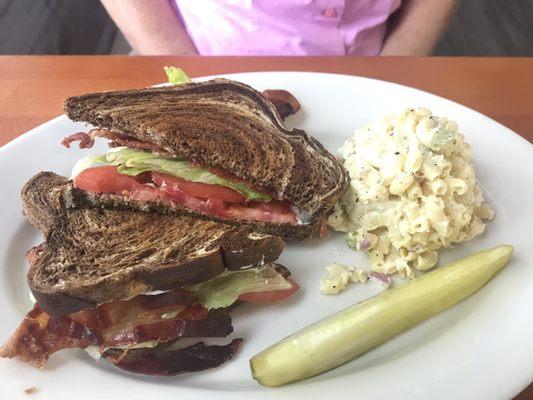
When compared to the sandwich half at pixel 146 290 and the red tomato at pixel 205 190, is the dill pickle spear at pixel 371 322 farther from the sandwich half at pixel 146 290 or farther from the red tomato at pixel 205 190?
the red tomato at pixel 205 190

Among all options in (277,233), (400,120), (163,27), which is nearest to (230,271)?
(277,233)

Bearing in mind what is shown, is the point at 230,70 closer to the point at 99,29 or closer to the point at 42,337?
the point at 42,337

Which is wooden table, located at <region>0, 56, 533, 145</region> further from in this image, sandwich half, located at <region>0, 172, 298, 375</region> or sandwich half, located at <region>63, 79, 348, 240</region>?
sandwich half, located at <region>0, 172, 298, 375</region>

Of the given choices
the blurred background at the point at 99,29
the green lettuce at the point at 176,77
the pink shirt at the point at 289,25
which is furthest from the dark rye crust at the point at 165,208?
the blurred background at the point at 99,29

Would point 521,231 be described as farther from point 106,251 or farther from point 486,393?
point 106,251

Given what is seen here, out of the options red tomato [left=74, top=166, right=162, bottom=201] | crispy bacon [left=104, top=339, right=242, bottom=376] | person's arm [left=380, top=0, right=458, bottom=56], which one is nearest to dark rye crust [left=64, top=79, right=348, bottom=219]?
red tomato [left=74, top=166, right=162, bottom=201]

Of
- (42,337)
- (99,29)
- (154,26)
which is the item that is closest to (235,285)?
(42,337)
